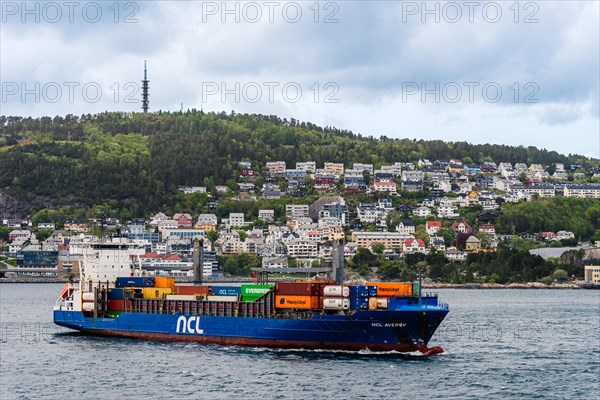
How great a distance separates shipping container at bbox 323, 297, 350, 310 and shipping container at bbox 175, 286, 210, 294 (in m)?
9.27

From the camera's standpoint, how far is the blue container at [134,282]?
67.6 m

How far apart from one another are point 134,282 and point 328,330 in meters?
16.3

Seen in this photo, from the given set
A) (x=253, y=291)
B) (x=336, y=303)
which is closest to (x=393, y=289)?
(x=336, y=303)

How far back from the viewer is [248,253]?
17900 centimetres

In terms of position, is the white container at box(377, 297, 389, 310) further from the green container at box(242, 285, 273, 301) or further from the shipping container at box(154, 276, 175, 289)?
the shipping container at box(154, 276, 175, 289)

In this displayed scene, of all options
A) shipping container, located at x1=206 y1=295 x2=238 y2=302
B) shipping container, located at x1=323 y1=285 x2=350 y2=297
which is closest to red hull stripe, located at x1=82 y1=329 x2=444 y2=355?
shipping container, located at x1=206 y1=295 x2=238 y2=302

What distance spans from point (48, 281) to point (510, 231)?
8426cm

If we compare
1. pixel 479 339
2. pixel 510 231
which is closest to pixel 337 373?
pixel 479 339

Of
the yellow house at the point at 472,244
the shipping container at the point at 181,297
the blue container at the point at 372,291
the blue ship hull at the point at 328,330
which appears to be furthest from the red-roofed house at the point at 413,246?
the blue container at the point at 372,291

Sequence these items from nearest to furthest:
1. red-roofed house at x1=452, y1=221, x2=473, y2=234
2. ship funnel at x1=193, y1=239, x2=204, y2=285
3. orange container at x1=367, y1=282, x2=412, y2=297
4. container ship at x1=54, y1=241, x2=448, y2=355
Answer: container ship at x1=54, y1=241, x2=448, y2=355 → orange container at x1=367, y1=282, x2=412, y2=297 → ship funnel at x1=193, y1=239, x2=204, y2=285 → red-roofed house at x1=452, y1=221, x2=473, y2=234

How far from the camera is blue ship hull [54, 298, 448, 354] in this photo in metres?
56.1

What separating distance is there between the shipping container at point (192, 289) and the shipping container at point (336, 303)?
30.4 feet

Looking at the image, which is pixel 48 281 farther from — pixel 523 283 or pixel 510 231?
pixel 510 231

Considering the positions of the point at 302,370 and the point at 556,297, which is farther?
the point at 556,297
